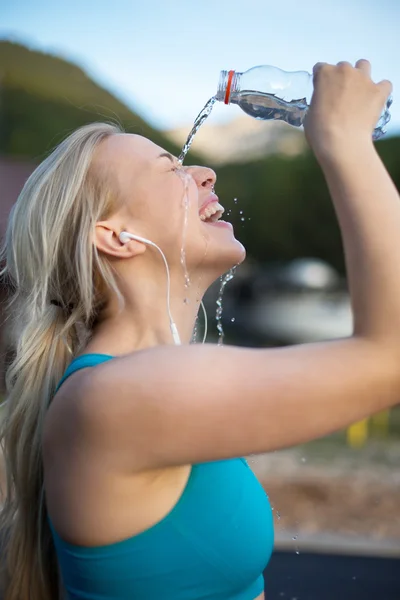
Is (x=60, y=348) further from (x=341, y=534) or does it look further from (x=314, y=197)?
(x=314, y=197)

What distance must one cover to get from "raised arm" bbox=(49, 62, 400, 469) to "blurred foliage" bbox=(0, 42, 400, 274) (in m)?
14.4

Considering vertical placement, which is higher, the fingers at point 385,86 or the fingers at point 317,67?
the fingers at point 317,67

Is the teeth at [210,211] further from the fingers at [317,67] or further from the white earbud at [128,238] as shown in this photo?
the fingers at [317,67]

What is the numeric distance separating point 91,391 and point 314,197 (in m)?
19.6

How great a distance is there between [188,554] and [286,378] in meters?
0.39

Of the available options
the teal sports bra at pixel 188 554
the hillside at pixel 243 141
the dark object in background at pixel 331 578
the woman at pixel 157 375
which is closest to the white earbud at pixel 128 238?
the woman at pixel 157 375

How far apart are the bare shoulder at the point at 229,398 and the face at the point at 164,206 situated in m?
0.42

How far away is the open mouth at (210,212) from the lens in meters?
1.72

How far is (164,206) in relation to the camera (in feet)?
5.24

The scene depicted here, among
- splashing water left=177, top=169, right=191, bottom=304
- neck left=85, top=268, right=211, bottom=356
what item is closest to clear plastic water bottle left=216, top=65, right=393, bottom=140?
splashing water left=177, top=169, right=191, bottom=304

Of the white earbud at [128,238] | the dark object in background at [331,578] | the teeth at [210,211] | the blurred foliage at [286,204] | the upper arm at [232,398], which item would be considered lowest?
the blurred foliage at [286,204]

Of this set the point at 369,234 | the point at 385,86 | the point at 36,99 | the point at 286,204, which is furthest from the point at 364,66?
the point at 286,204

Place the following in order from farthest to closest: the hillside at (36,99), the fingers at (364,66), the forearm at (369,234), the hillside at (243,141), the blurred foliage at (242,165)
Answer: the hillside at (243,141)
the blurred foliage at (242,165)
the hillside at (36,99)
the fingers at (364,66)
the forearm at (369,234)

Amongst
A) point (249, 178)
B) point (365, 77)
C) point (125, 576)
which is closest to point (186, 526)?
point (125, 576)
